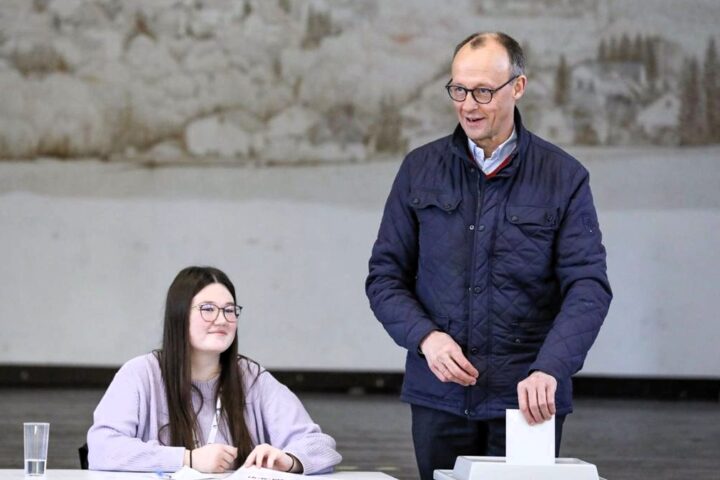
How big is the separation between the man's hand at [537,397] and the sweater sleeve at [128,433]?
93 cm

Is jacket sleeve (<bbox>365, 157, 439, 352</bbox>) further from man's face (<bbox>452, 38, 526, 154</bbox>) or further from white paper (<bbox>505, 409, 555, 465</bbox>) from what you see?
white paper (<bbox>505, 409, 555, 465</bbox>)

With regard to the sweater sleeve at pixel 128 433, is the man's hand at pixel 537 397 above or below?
above

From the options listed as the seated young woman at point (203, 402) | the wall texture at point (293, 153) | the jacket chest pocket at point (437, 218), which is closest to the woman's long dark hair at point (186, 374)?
the seated young woman at point (203, 402)

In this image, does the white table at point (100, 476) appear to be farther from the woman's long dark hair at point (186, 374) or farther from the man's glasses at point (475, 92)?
the man's glasses at point (475, 92)

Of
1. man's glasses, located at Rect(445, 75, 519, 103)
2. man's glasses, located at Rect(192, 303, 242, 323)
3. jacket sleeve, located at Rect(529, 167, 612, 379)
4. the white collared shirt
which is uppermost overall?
man's glasses, located at Rect(445, 75, 519, 103)

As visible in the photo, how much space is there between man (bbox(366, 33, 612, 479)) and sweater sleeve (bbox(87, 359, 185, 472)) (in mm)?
655

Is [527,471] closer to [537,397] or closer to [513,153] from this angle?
[537,397]

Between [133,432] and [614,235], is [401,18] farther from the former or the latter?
[133,432]

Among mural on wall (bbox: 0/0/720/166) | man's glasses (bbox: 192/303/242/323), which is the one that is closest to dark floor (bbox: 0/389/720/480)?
mural on wall (bbox: 0/0/720/166)

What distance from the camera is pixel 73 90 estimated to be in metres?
12.3

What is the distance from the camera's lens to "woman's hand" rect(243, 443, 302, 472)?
10.7ft

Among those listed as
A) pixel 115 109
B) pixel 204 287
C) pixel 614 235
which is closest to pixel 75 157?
pixel 115 109

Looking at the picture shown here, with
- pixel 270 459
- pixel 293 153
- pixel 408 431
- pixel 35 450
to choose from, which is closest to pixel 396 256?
pixel 270 459

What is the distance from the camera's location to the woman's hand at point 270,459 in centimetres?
327
